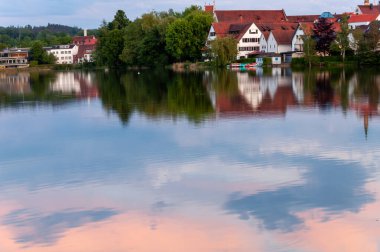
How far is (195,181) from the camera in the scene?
11.6 m

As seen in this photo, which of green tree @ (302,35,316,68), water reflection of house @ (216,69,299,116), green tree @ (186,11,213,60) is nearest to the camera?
water reflection of house @ (216,69,299,116)

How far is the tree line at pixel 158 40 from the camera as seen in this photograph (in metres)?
64.6

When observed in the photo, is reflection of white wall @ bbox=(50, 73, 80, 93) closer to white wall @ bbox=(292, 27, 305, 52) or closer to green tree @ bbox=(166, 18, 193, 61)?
green tree @ bbox=(166, 18, 193, 61)

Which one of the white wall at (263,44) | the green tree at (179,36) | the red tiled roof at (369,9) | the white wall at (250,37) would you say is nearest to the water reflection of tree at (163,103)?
the green tree at (179,36)

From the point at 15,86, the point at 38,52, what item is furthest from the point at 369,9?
the point at 38,52

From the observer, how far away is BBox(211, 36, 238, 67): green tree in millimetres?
59000

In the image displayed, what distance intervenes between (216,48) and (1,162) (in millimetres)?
46350

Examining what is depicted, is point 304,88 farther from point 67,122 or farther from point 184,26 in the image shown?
point 184,26

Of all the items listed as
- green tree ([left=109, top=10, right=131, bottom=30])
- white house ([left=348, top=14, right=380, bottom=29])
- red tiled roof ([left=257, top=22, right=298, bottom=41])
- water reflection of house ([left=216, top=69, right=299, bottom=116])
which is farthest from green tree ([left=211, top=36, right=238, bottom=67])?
green tree ([left=109, top=10, right=131, bottom=30])

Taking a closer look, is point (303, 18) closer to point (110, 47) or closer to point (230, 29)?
point (230, 29)

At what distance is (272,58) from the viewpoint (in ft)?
204

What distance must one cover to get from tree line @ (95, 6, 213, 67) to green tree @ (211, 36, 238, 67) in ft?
16.3

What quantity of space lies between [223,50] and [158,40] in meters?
11.8

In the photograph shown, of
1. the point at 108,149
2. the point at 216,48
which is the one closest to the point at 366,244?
the point at 108,149
